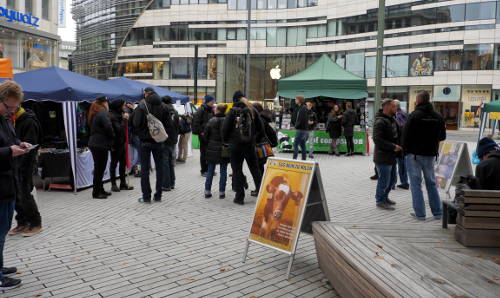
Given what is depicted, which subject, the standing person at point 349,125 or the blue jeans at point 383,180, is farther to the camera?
the standing person at point 349,125

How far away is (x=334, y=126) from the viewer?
635 inches

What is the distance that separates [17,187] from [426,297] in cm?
352

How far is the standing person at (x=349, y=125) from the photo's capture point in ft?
50.9

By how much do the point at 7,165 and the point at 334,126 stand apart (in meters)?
13.4

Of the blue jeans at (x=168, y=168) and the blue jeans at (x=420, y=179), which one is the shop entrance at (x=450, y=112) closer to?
the blue jeans at (x=168, y=168)

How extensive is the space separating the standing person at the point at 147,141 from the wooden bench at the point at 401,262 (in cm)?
Result: 420

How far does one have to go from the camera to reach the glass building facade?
137ft

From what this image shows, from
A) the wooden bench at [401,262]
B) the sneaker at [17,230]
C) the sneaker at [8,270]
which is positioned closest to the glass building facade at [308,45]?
the wooden bench at [401,262]

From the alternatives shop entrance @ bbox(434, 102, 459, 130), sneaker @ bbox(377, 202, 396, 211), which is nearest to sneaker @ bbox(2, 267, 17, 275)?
sneaker @ bbox(377, 202, 396, 211)

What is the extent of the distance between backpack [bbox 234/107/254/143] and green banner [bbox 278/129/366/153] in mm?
9143

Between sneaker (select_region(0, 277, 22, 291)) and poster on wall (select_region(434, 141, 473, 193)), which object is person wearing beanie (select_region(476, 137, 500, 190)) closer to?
poster on wall (select_region(434, 141, 473, 193))

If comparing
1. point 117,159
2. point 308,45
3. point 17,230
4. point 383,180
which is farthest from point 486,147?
point 308,45

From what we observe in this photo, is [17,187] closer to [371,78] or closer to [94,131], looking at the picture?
[94,131]

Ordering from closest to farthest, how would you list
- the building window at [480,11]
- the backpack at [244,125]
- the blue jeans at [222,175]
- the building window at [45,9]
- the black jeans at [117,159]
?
the backpack at [244,125] < the blue jeans at [222,175] < the black jeans at [117,159] < the building window at [45,9] < the building window at [480,11]
